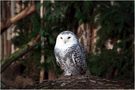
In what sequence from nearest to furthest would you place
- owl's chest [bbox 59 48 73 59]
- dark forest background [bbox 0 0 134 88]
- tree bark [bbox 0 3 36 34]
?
owl's chest [bbox 59 48 73 59], dark forest background [bbox 0 0 134 88], tree bark [bbox 0 3 36 34]

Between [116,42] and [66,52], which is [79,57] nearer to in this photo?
[66,52]

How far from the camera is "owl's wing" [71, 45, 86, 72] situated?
554cm

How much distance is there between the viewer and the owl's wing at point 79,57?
18.2 feet

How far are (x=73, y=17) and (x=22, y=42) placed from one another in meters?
1.07

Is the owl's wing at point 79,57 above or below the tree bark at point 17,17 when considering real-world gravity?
below

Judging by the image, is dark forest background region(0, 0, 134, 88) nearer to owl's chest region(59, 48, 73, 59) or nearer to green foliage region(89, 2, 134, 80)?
green foliage region(89, 2, 134, 80)

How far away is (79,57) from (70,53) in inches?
4.4

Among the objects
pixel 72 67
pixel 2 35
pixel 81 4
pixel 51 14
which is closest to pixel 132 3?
pixel 81 4

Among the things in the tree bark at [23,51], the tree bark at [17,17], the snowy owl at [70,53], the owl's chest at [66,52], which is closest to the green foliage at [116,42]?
the tree bark at [23,51]

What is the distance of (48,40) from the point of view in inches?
362

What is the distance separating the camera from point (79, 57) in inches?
220

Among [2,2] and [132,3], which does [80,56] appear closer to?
[132,3]

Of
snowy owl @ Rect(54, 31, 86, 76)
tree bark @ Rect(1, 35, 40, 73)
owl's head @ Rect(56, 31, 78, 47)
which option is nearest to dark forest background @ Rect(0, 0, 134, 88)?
tree bark @ Rect(1, 35, 40, 73)

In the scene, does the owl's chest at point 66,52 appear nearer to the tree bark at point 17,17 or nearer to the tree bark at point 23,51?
the tree bark at point 23,51
